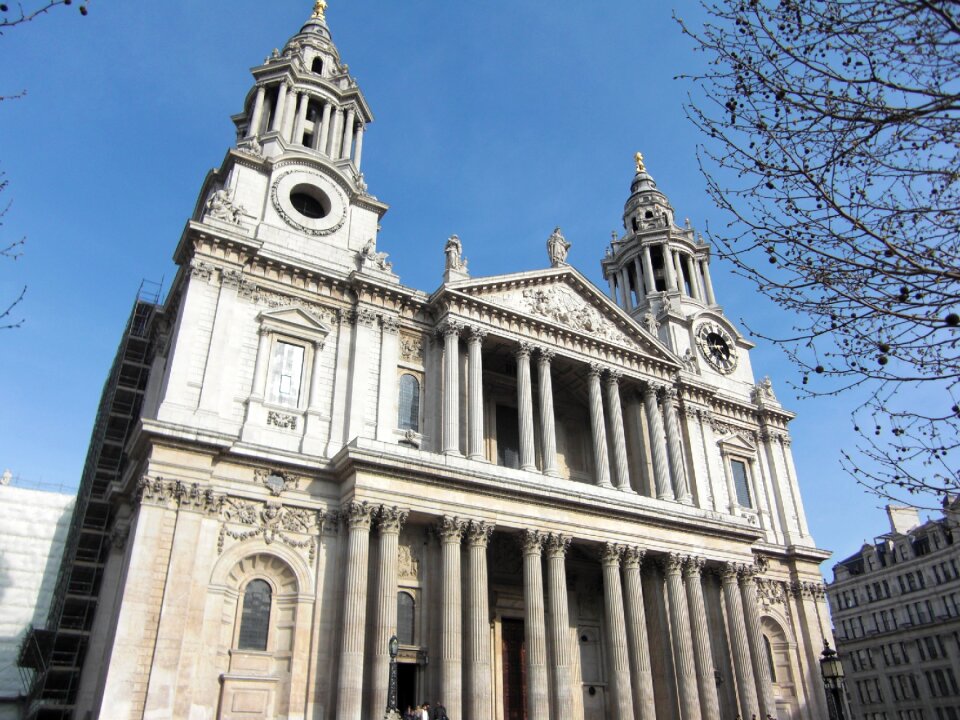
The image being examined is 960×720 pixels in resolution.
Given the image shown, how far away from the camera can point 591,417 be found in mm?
30781

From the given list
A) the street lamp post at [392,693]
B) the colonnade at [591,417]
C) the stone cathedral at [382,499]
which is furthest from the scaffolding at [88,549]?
the street lamp post at [392,693]

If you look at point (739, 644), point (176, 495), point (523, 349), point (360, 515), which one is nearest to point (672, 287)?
point (523, 349)

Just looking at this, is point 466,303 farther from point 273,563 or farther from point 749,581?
point 749,581

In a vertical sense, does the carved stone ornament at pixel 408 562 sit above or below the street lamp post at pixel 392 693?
above

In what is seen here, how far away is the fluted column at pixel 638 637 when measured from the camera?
24.6m

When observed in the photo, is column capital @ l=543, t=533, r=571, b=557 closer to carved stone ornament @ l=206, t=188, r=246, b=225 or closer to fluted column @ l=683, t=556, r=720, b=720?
fluted column @ l=683, t=556, r=720, b=720

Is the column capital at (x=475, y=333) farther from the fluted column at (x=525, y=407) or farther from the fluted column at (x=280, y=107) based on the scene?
the fluted column at (x=280, y=107)

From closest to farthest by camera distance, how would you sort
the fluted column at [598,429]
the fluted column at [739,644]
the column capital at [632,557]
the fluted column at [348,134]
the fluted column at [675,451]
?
the column capital at [632,557] < the fluted column at [739,644] < the fluted column at [598,429] < the fluted column at [675,451] < the fluted column at [348,134]

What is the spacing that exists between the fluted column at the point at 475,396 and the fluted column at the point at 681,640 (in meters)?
8.20

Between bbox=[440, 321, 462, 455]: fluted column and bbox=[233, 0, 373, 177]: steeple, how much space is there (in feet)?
28.1

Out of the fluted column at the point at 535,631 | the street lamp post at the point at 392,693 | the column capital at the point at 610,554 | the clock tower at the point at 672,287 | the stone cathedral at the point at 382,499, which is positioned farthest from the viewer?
the clock tower at the point at 672,287

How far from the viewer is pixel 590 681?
Result: 27.4 metres

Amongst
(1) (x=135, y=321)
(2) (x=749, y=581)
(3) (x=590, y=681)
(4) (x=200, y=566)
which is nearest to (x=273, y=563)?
(4) (x=200, y=566)

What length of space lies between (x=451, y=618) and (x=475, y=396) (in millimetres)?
8042
